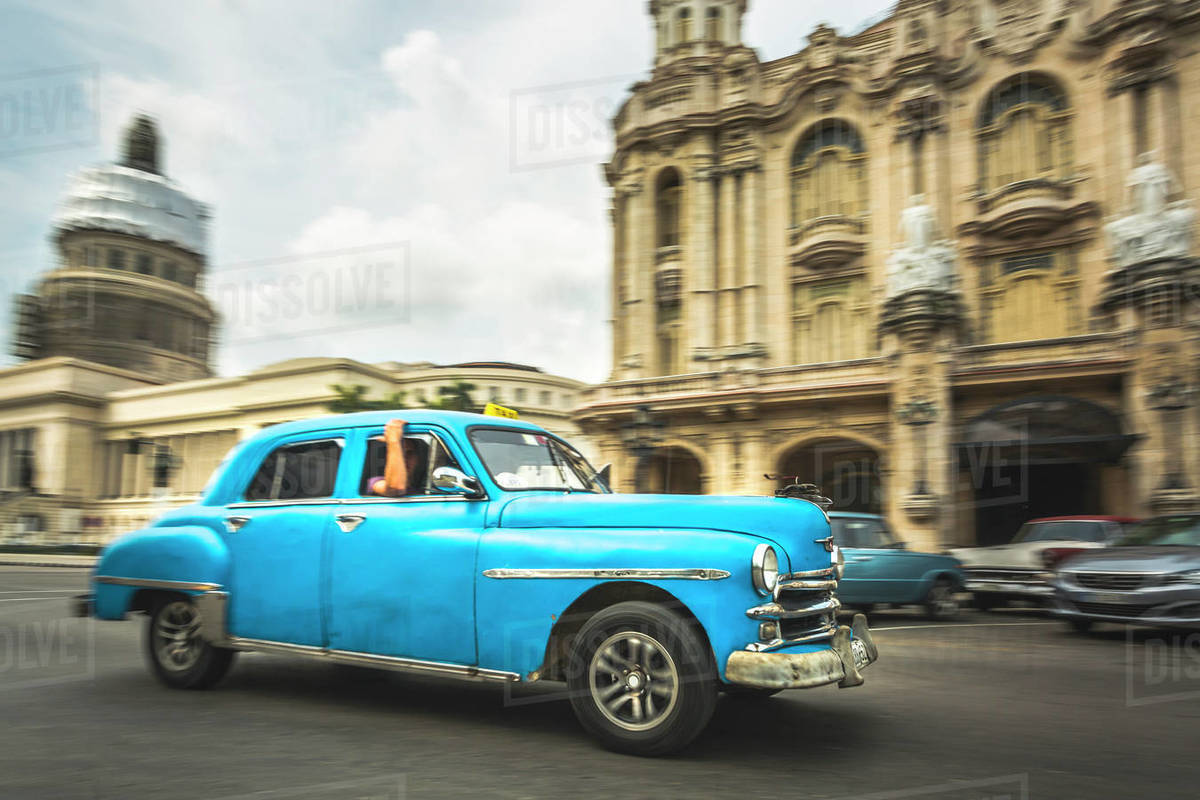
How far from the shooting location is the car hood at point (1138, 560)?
10.1 m

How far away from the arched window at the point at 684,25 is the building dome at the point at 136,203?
68.1 meters

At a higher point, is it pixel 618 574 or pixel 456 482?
pixel 456 482

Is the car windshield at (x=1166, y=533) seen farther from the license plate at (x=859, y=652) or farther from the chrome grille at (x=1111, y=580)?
the license plate at (x=859, y=652)

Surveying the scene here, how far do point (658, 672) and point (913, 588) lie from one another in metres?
9.88

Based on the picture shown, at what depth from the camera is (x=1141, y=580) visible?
10.2 metres

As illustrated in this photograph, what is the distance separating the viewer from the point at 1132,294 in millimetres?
20844

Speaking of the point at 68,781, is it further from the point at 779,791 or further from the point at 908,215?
the point at 908,215

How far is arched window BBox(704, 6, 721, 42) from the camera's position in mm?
30031

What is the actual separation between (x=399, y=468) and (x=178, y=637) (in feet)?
7.71

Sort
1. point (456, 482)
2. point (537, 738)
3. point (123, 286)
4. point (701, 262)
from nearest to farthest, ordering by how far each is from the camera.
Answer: point (537, 738), point (456, 482), point (701, 262), point (123, 286)

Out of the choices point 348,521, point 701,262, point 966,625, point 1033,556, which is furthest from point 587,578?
point 701,262

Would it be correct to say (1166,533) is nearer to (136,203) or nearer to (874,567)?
(874,567)

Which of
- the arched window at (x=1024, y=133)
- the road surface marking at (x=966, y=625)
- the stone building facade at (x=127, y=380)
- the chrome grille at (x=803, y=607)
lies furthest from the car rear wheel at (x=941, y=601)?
the stone building facade at (x=127, y=380)

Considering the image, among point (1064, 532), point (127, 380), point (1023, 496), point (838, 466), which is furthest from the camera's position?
point (127, 380)
